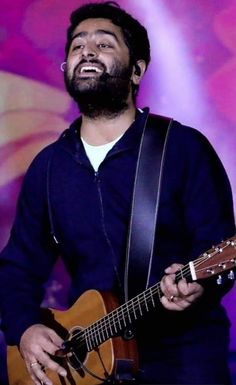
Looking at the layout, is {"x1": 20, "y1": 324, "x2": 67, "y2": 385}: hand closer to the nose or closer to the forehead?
the nose

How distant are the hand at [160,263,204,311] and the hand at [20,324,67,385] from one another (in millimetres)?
460

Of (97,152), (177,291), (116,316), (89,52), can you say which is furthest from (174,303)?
(89,52)

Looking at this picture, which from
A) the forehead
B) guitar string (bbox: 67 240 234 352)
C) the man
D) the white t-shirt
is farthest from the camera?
the forehead

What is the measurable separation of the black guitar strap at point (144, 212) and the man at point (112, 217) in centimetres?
2

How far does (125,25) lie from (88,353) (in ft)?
3.64

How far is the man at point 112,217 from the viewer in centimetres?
236

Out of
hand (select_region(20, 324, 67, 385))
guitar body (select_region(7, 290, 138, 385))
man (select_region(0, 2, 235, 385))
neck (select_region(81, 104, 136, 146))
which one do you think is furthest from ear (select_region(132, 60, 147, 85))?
hand (select_region(20, 324, 67, 385))

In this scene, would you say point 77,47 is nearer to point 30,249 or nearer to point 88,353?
point 30,249

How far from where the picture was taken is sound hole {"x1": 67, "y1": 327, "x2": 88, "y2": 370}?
241cm

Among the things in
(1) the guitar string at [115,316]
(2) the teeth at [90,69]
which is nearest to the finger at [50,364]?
(1) the guitar string at [115,316]

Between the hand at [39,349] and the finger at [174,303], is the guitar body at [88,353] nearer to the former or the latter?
the hand at [39,349]

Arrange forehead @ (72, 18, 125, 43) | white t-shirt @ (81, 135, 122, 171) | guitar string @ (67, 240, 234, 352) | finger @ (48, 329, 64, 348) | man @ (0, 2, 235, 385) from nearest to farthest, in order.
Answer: guitar string @ (67, 240, 234, 352) → man @ (0, 2, 235, 385) → finger @ (48, 329, 64, 348) → white t-shirt @ (81, 135, 122, 171) → forehead @ (72, 18, 125, 43)

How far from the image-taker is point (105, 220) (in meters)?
2.54

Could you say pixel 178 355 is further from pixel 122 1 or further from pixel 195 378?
pixel 122 1
